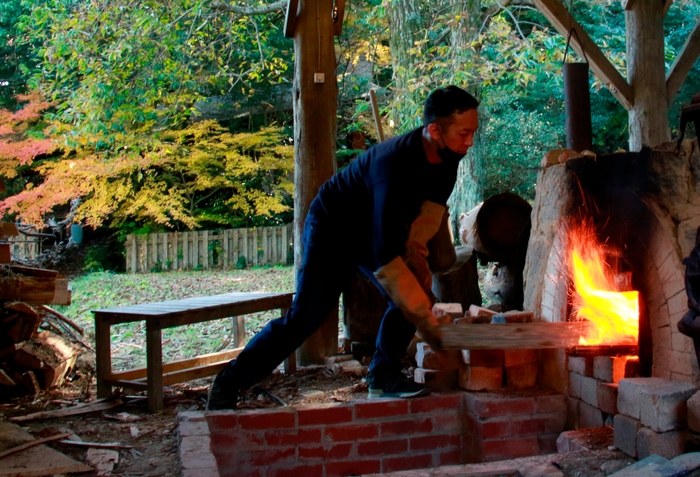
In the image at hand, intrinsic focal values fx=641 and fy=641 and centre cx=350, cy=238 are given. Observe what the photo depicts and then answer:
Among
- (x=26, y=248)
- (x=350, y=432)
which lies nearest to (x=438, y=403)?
(x=350, y=432)

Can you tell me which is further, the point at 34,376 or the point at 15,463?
the point at 34,376

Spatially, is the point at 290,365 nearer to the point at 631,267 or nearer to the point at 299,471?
the point at 299,471

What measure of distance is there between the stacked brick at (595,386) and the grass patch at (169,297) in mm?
3632

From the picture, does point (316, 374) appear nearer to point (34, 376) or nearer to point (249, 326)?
point (34, 376)

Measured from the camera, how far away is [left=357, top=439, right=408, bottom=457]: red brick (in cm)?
287

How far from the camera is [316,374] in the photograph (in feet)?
12.8

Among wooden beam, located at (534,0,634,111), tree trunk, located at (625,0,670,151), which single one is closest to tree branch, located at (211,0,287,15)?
wooden beam, located at (534,0,634,111)

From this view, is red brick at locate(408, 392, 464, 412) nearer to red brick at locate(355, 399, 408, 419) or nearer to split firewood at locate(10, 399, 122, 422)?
red brick at locate(355, 399, 408, 419)

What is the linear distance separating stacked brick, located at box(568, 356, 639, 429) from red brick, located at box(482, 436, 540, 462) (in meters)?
0.19

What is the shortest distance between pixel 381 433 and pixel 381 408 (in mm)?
111

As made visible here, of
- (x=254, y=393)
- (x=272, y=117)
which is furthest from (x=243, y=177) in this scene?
(x=254, y=393)

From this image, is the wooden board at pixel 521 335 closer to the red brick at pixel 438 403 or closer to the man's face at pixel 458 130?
the red brick at pixel 438 403

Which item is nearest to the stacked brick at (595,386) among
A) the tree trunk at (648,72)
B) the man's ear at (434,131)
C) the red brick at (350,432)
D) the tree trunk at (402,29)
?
the red brick at (350,432)

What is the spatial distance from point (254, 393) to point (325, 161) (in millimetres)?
1588
